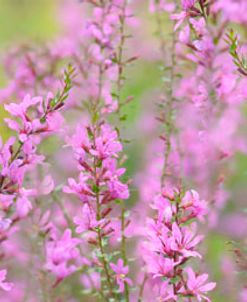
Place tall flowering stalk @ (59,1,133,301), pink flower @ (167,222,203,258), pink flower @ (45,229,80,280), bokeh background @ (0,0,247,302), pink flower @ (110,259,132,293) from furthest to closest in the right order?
bokeh background @ (0,0,247,302) → pink flower @ (45,229,80,280) → pink flower @ (110,259,132,293) → tall flowering stalk @ (59,1,133,301) → pink flower @ (167,222,203,258)

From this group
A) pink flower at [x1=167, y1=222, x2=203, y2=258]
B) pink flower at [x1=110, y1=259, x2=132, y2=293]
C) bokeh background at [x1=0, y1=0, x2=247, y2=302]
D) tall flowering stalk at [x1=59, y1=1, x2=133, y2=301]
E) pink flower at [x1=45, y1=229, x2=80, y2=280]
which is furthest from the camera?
bokeh background at [x1=0, y1=0, x2=247, y2=302]

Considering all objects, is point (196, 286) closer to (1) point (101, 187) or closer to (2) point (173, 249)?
(2) point (173, 249)

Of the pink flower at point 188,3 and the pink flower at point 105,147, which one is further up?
the pink flower at point 188,3

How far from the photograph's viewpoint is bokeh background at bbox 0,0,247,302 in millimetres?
3182

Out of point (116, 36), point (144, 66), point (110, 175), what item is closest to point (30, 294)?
point (116, 36)

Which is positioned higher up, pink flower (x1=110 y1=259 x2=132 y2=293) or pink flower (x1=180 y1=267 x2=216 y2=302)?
pink flower (x1=110 y1=259 x2=132 y2=293)

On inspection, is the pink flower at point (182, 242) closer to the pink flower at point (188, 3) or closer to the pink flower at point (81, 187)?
the pink flower at point (81, 187)

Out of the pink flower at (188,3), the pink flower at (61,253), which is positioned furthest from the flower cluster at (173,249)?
the pink flower at (188,3)

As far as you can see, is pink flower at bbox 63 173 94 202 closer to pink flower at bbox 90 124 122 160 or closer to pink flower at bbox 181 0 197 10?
pink flower at bbox 90 124 122 160

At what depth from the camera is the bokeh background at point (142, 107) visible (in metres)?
3.18

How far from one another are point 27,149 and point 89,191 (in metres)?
0.17

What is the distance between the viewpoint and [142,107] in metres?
4.64

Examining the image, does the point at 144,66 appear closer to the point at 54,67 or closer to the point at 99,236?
the point at 54,67

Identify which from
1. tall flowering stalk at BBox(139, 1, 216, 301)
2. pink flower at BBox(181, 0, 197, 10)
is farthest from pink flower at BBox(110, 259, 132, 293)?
pink flower at BBox(181, 0, 197, 10)
